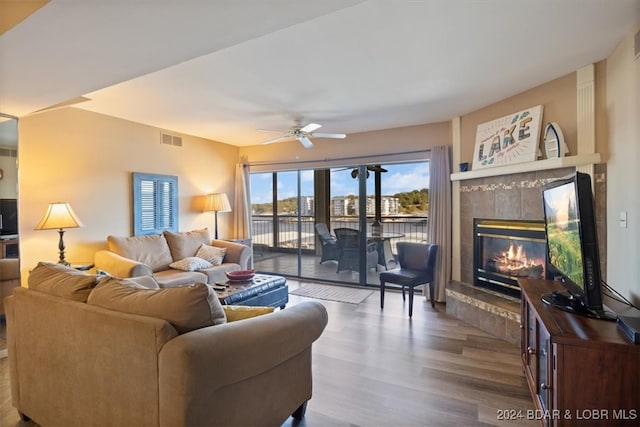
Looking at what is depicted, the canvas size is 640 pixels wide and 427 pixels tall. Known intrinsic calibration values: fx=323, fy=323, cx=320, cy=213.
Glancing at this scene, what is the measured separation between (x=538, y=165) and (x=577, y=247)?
4.69 feet

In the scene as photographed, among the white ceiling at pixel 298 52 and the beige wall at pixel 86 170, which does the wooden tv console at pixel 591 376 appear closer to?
the white ceiling at pixel 298 52

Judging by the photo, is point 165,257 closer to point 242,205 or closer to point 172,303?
point 242,205

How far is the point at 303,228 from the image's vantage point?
244 inches

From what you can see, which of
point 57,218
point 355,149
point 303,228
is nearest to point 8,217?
point 57,218

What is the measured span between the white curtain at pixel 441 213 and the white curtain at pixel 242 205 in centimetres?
338

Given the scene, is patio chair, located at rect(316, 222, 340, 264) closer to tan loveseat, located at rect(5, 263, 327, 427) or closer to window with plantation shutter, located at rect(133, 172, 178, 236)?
window with plantation shutter, located at rect(133, 172, 178, 236)

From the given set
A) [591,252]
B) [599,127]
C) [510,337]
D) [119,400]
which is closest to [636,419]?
[591,252]

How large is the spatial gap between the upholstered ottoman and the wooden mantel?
265cm

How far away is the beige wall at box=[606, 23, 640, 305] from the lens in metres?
2.19

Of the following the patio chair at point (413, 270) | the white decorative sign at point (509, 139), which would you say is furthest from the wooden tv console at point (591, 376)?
the patio chair at point (413, 270)

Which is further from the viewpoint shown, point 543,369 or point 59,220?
point 59,220

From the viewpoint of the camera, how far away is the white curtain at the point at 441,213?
4445 mm

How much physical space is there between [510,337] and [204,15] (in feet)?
11.9

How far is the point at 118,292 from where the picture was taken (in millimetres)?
1659
